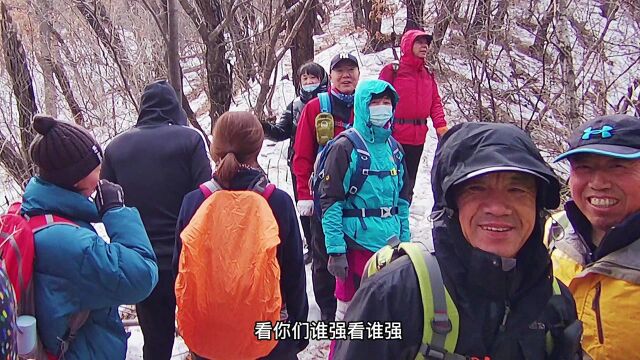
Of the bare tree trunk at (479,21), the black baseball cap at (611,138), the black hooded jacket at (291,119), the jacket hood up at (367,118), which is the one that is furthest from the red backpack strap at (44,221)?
the bare tree trunk at (479,21)

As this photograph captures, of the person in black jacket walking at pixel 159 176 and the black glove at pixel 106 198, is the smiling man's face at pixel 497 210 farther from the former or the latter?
the person in black jacket walking at pixel 159 176

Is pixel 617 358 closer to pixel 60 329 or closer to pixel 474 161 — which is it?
pixel 474 161

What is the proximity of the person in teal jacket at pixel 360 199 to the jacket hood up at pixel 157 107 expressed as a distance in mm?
1030

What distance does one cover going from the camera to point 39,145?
212cm

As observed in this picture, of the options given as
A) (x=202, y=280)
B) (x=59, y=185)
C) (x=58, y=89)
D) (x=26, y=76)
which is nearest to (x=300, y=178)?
(x=202, y=280)

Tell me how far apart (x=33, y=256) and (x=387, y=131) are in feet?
7.10

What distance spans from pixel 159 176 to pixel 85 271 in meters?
1.11

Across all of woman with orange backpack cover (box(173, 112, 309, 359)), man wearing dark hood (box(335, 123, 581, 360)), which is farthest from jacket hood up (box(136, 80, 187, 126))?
man wearing dark hood (box(335, 123, 581, 360))

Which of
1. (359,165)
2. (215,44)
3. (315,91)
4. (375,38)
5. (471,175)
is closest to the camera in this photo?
(471,175)

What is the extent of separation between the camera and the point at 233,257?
92.4 inches

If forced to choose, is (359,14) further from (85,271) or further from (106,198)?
(85,271)

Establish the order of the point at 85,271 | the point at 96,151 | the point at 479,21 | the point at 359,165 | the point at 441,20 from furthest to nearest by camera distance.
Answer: the point at 441,20
the point at 479,21
the point at 359,165
the point at 96,151
the point at 85,271

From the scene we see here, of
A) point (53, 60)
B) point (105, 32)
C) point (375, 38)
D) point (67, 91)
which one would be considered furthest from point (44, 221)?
point (375, 38)

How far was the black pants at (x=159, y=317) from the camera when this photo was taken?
3084mm
